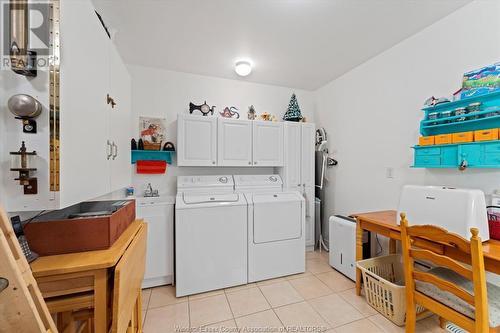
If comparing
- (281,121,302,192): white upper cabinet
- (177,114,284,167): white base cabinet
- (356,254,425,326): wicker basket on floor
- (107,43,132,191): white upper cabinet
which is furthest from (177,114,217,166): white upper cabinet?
(356,254,425,326): wicker basket on floor

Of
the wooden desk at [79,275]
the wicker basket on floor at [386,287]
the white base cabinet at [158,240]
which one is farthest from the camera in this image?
the white base cabinet at [158,240]

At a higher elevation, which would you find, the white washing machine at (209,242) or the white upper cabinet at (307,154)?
the white upper cabinet at (307,154)

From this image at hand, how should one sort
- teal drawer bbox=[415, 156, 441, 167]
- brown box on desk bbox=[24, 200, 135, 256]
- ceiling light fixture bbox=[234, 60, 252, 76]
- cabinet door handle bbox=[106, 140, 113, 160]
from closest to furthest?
brown box on desk bbox=[24, 200, 135, 256] → cabinet door handle bbox=[106, 140, 113, 160] → teal drawer bbox=[415, 156, 441, 167] → ceiling light fixture bbox=[234, 60, 252, 76]

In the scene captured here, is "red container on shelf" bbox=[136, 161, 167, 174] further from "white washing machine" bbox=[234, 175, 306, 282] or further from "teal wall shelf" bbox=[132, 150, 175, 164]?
"white washing machine" bbox=[234, 175, 306, 282]

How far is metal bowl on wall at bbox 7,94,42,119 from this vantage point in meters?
0.76

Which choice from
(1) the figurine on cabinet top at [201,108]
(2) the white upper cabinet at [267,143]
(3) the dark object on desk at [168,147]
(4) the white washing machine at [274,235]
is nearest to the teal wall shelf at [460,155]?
(4) the white washing machine at [274,235]

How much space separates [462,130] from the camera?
1761 mm

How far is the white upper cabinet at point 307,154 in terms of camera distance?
3146 mm

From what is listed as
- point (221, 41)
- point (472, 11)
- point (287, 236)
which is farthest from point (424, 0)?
point (287, 236)

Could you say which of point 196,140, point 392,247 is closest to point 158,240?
point 196,140

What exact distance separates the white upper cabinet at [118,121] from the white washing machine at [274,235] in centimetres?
132

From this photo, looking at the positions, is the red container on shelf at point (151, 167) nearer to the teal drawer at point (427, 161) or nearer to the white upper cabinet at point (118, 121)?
the white upper cabinet at point (118, 121)

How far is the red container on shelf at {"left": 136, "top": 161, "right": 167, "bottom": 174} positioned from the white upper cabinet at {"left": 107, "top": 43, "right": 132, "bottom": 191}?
770 mm

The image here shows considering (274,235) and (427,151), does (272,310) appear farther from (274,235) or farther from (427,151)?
(427,151)
